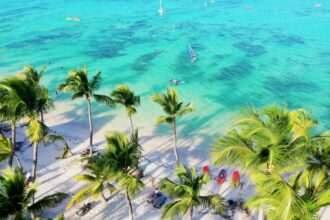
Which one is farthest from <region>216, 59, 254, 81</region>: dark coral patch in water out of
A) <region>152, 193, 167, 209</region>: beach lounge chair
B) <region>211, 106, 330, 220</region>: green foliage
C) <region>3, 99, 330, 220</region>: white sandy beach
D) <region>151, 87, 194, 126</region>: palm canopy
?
<region>211, 106, 330, 220</region>: green foliage

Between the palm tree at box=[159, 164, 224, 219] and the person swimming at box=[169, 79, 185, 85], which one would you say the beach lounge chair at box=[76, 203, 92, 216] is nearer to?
the palm tree at box=[159, 164, 224, 219]

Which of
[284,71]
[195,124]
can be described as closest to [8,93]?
[195,124]

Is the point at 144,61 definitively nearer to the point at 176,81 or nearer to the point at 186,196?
the point at 176,81

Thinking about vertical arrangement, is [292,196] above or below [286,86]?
above

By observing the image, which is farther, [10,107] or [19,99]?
[10,107]

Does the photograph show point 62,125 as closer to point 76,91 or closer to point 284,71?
point 76,91

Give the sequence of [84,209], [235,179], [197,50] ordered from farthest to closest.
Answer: [197,50], [235,179], [84,209]

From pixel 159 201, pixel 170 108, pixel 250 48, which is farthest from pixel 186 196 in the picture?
pixel 250 48
